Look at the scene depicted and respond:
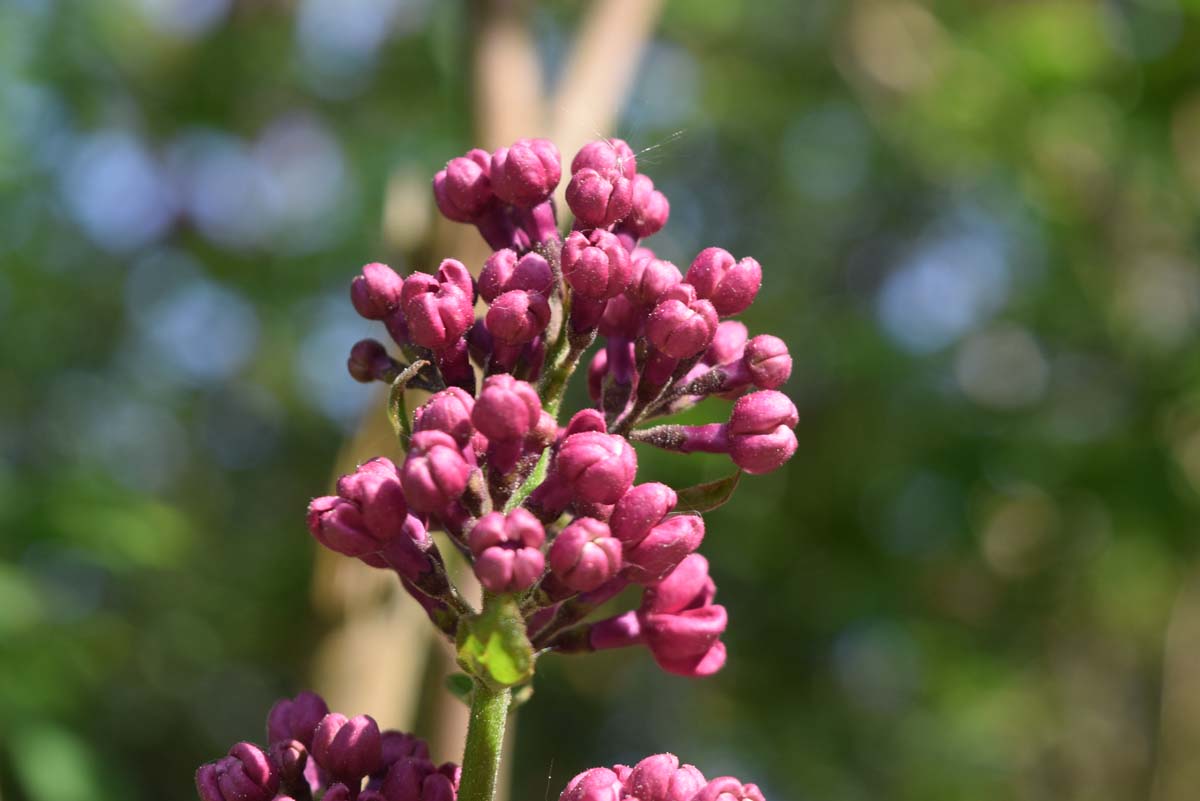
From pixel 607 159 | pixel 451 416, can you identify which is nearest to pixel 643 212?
pixel 607 159

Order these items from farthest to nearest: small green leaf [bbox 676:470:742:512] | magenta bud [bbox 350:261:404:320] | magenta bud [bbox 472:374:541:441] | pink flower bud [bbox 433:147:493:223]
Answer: pink flower bud [bbox 433:147:493:223]
magenta bud [bbox 350:261:404:320]
small green leaf [bbox 676:470:742:512]
magenta bud [bbox 472:374:541:441]

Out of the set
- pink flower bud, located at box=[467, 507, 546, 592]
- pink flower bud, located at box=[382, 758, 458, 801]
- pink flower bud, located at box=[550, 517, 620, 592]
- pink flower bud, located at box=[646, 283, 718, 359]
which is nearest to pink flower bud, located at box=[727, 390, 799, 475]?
pink flower bud, located at box=[646, 283, 718, 359]

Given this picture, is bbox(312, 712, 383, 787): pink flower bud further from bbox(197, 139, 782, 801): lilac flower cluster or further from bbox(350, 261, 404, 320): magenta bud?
bbox(350, 261, 404, 320): magenta bud

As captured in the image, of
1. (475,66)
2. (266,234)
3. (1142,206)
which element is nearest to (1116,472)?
(1142,206)

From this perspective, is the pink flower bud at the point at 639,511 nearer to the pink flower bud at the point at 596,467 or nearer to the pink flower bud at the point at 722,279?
the pink flower bud at the point at 596,467

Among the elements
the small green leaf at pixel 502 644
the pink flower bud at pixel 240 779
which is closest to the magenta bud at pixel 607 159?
the small green leaf at pixel 502 644

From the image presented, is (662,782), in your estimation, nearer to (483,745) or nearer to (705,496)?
(483,745)

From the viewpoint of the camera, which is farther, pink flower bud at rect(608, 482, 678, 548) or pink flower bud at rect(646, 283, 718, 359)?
pink flower bud at rect(646, 283, 718, 359)

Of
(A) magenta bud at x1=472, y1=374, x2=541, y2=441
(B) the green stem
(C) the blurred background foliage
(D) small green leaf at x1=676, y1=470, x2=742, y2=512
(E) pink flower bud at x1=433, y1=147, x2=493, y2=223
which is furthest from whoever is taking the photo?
(C) the blurred background foliage

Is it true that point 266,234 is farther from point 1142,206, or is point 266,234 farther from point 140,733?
Answer: point 1142,206
